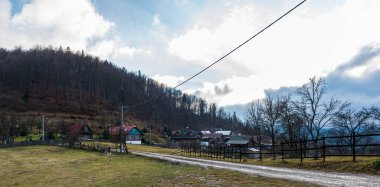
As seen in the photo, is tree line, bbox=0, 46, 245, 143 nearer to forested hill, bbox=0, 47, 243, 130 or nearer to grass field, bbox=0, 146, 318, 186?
forested hill, bbox=0, 47, 243, 130

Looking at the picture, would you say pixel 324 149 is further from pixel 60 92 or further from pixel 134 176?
pixel 60 92

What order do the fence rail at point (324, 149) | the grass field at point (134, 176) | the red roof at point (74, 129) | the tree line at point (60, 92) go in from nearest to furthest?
the grass field at point (134, 176), the fence rail at point (324, 149), the red roof at point (74, 129), the tree line at point (60, 92)

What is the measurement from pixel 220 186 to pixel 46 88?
581 feet

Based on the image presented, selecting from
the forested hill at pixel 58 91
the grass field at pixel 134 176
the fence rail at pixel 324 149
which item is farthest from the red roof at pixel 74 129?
the forested hill at pixel 58 91

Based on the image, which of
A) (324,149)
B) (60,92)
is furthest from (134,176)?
(60,92)

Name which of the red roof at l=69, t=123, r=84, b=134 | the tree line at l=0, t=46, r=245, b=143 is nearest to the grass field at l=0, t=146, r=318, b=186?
the red roof at l=69, t=123, r=84, b=134

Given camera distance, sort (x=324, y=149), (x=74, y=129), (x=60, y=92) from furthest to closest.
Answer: (x=60, y=92) < (x=74, y=129) < (x=324, y=149)

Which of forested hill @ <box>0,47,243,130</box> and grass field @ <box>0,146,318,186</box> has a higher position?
forested hill @ <box>0,47,243,130</box>

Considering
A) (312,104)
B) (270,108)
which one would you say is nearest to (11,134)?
(270,108)

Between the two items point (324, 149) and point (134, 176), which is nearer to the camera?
point (134, 176)

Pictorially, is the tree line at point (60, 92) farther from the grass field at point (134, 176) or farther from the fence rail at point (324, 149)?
the grass field at point (134, 176)

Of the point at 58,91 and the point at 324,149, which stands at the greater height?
the point at 58,91

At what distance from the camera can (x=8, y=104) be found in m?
149

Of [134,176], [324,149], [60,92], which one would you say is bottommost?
[134,176]
